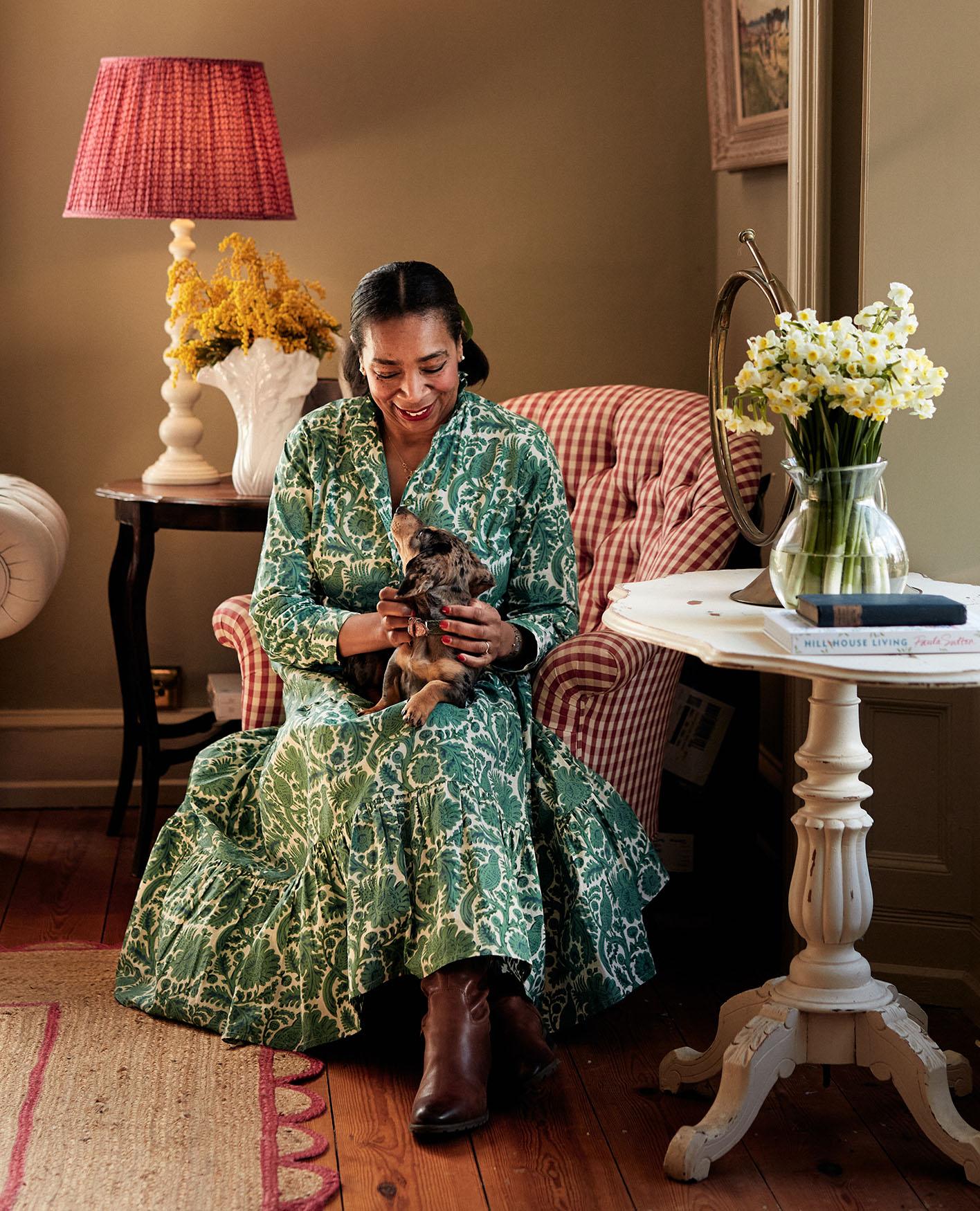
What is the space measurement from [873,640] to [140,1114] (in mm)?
1203

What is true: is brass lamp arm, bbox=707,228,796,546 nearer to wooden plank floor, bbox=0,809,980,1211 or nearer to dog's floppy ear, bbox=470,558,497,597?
dog's floppy ear, bbox=470,558,497,597

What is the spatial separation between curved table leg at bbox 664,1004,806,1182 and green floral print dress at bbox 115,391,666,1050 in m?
0.33

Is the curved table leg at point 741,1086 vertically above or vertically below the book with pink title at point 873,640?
below

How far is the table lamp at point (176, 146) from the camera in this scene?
2.82m

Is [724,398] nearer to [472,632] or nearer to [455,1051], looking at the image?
[472,632]

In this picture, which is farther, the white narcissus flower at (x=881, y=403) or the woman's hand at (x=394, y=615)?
the woman's hand at (x=394, y=615)

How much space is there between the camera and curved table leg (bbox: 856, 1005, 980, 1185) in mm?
1794

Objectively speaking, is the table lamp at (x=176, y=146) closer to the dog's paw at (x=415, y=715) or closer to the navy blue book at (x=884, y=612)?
the dog's paw at (x=415, y=715)

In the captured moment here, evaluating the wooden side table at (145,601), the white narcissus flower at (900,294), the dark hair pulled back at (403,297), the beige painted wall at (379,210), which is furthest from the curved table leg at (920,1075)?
the beige painted wall at (379,210)

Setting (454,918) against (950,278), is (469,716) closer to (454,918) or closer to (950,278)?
(454,918)

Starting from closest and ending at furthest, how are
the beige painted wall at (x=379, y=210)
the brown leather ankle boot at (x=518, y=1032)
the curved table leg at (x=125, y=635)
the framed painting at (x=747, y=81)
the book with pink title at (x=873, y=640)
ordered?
the book with pink title at (x=873, y=640) → the brown leather ankle boot at (x=518, y=1032) → the framed painting at (x=747, y=81) → the curved table leg at (x=125, y=635) → the beige painted wall at (x=379, y=210)

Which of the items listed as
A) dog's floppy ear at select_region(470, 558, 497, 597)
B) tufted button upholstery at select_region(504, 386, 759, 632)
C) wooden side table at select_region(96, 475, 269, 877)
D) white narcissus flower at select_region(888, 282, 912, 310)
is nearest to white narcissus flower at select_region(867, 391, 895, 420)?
white narcissus flower at select_region(888, 282, 912, 310)

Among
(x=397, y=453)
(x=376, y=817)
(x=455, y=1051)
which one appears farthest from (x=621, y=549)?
(x=455, y=1051)

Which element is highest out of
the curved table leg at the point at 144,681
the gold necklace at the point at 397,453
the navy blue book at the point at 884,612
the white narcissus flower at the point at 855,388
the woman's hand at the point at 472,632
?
the white narcissus flower at the point at 855,388
